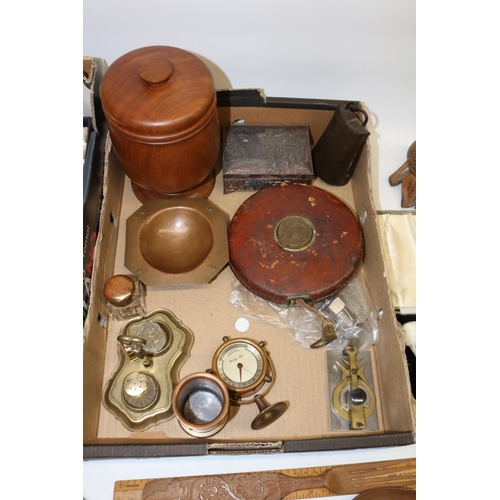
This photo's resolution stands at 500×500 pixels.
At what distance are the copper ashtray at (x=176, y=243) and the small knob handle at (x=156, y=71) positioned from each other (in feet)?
1.28

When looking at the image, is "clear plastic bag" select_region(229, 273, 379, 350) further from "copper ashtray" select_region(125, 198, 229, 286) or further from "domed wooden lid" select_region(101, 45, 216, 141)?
"domed wooden lid" select_region(101, 45, 216, 141)

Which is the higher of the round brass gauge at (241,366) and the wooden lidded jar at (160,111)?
the wooden lidded jar at (160,111)

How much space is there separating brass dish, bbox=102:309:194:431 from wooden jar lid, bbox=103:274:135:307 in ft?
0.33

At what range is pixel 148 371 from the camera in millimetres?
1368

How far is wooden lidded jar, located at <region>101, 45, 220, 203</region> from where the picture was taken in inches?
46.5

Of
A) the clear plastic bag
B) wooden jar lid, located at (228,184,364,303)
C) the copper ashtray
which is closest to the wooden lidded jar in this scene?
the copper ashtray

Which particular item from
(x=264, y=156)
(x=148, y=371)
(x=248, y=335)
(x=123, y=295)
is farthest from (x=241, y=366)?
(x=264, y=156)

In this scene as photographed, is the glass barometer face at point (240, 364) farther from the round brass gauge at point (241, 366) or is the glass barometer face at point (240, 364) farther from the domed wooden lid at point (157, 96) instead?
the domed wooden lid at point (157, 96)

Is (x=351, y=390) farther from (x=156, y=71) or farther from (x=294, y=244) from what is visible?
(x=156, y=71)

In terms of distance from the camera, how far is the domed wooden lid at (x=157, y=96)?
3.86ft

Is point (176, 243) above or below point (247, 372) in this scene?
above

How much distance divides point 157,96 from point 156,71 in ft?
0.21

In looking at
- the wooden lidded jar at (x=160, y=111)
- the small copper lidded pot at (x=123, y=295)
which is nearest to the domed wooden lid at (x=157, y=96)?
the wooden lidded jar at (x=160, y=111)

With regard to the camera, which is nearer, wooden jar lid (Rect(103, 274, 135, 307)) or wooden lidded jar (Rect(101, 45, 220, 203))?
wooden lidded jar (Rect(101, 45, 220, 203))
